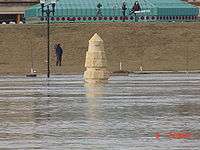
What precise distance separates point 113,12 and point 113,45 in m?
20.7

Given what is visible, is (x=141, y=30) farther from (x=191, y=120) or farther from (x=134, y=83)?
(x=191, y=120)

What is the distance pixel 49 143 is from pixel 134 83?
23.5m

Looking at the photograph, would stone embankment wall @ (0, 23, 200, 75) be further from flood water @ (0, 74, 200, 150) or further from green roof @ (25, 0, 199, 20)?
flood water @ (0, 74, 200, 150)

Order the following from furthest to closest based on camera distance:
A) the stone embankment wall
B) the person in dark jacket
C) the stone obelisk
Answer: the stone embankment wall → the person in dark jacket → the stone obelisk

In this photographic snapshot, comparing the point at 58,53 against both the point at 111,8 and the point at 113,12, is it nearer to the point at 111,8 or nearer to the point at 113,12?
the point at 113,12

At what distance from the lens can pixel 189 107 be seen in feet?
86.3

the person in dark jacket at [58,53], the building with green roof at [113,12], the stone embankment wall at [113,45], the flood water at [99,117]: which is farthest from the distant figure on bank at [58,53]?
the building with green roof at [113,12]

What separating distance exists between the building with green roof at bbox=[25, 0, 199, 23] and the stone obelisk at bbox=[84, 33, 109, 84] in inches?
1584

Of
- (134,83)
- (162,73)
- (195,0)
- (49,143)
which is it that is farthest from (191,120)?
(195,0)

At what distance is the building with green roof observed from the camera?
284 feet

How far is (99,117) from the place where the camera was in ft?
76.6

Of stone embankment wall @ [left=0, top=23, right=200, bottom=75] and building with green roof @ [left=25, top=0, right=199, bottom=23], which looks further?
building with green roof @ [left=25, top=0, right=199, bottom=23]

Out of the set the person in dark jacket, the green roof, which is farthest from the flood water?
the green roof

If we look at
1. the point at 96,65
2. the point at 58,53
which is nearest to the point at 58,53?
the point at 58,53
